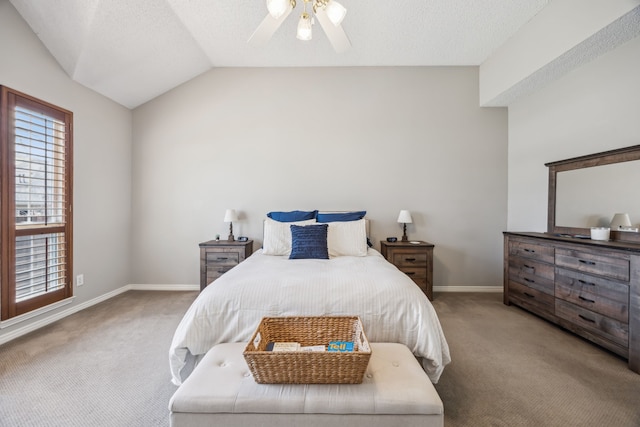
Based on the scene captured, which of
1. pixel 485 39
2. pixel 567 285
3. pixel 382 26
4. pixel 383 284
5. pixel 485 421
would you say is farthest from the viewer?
pixel 485 39

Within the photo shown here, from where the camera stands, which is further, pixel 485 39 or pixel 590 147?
pixel 485 39

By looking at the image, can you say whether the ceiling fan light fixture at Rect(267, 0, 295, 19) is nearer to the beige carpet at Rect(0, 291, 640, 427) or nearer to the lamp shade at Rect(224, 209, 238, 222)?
the lamp shade at Rect(224, 209, 238, 222)

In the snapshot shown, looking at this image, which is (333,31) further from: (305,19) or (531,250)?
(531,250)

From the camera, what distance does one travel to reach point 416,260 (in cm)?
330

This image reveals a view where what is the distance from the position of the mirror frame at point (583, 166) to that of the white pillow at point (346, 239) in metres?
2.26

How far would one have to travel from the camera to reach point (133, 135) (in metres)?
3.74

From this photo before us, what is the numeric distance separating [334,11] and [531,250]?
10.0 ft

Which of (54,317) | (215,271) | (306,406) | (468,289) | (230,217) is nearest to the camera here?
(306,406)

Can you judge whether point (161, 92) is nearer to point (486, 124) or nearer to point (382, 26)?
point (382, 26)

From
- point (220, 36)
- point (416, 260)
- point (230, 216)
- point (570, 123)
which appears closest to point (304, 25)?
point (220, 36)

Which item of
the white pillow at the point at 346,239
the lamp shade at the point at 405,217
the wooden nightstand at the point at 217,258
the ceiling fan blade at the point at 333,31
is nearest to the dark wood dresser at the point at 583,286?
the lamp shade at the point at 405,217

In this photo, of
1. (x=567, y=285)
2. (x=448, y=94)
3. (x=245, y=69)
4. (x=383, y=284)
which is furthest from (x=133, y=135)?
(x=567, y=285)

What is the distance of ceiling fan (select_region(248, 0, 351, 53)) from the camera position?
164 centimetres

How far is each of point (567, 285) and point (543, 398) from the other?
52.2 inches
